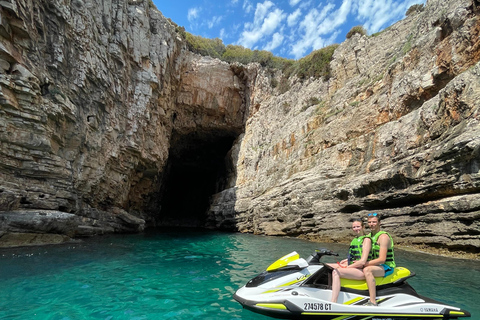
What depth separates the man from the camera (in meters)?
3.91

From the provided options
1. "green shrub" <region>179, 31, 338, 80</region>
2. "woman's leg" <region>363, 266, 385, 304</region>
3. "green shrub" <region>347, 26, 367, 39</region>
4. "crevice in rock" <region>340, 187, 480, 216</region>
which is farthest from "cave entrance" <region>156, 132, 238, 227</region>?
"woman's leg" <region>363, 266, 385, 304</region>

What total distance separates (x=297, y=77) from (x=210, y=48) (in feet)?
35.4

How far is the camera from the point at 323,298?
3.94 metres

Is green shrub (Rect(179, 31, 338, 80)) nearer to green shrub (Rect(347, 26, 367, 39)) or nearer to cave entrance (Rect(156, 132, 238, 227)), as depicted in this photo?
green shrub (Rect(347, 26, 367, 39))

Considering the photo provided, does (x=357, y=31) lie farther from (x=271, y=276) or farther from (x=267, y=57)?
(x=271, y=276)

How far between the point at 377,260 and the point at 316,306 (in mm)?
1138

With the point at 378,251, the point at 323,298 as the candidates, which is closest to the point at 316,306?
the point at 323,298

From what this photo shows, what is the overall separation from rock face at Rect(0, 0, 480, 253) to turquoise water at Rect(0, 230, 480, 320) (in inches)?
109

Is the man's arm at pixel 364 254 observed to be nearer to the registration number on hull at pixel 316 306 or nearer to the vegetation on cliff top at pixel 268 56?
the registration number on hull at pixel 316 306

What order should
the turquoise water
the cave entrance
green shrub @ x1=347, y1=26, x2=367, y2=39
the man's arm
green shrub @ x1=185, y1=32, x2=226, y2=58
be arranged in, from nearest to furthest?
the man's arm → the turquoise water → green shrub @ x1=347, y1=26, x2=367, y2=39 → green shrub @ x1=185, y1=32, x2=226, y2=58 → the cave entrance

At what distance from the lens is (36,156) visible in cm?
1165

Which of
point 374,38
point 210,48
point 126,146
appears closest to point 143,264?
point 126,146

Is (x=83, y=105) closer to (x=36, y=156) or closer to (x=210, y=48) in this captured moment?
(x=36, y=156)

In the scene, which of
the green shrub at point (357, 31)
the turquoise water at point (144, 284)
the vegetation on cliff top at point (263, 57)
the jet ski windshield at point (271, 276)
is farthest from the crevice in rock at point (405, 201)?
the green shrub at point (357, 31)
